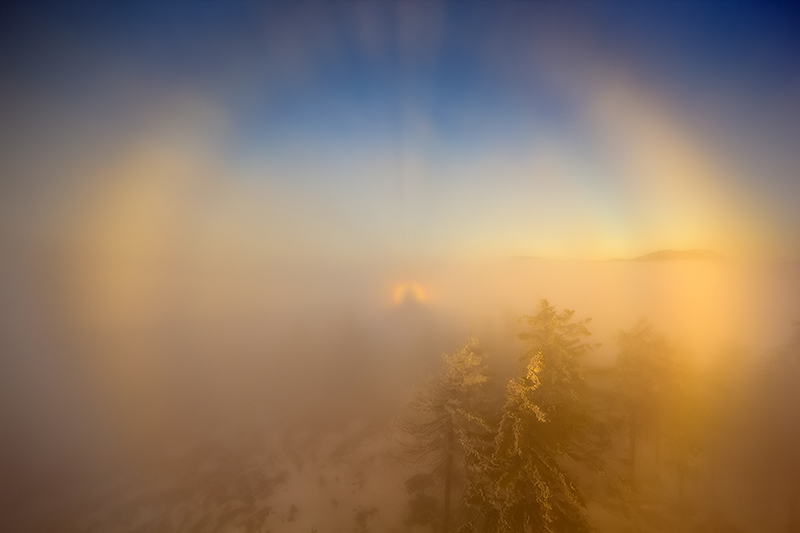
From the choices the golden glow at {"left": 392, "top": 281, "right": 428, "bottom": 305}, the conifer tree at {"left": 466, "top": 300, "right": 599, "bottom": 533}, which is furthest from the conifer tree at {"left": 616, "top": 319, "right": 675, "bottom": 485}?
the golden glow at {"left": 392, "top": 281, "right": 428, "bottom": 305}

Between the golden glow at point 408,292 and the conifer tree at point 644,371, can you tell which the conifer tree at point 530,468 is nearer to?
the conifer tree at point 644,371

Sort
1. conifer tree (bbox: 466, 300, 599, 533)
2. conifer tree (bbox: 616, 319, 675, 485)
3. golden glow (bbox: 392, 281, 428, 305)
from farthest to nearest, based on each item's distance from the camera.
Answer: golden glow (bbox: 392, 281, 428, 305)
conifer tree (bbox: 616, 319, 675, 485)
conifer tree (bbox: 466, 300, 599, 533)

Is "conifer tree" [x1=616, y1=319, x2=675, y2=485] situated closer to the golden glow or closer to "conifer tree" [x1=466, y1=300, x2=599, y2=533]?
"conifer tree" [x1=466, y1=300, x2=599, y2=533]

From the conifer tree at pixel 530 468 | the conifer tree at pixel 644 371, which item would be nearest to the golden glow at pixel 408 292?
the conifer tree at pixel 644 371

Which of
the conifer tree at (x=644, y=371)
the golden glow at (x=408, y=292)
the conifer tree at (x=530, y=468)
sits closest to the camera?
the conifer tree at (x=530, y=468)

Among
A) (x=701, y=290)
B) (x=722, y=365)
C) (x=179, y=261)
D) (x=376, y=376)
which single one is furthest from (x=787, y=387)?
(x=179, y=261)

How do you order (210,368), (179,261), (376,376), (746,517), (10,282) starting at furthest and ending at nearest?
(179,261) → (10,282) → (210,368) → (376,376) → (746,517)

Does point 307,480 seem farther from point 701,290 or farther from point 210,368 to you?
point 701,290

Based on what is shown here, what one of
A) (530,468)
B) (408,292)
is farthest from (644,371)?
(408,292)
